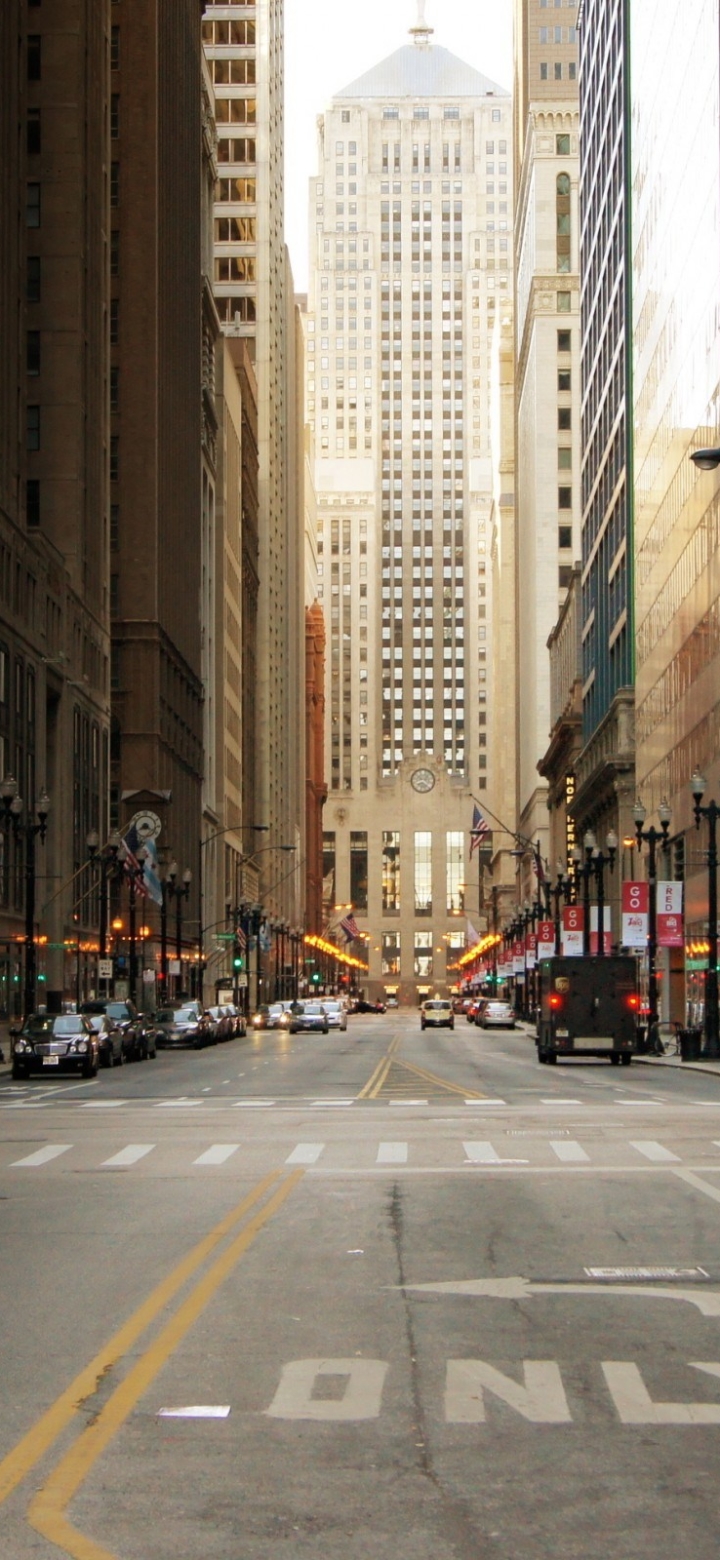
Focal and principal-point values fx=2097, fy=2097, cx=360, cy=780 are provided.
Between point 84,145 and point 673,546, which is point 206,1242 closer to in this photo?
point 673,546

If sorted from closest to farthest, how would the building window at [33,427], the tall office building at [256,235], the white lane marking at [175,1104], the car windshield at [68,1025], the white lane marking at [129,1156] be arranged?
the white lane marking at [129,1156] < the white lane marking at [175,1104] < the car windshield at [68,1025] < the building window at [33,427] < the tall office building at [256,235]

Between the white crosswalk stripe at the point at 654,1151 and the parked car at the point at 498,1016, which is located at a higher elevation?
the white crosswalk stripe at the point at 654,1151

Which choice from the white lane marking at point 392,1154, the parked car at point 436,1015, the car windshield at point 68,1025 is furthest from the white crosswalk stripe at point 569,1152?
the parked car at point 436,1015

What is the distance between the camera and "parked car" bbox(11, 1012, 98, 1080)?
44656 mm

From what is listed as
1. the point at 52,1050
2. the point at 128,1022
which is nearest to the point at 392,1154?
the point at 52,1050

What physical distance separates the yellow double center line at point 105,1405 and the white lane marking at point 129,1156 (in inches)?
275

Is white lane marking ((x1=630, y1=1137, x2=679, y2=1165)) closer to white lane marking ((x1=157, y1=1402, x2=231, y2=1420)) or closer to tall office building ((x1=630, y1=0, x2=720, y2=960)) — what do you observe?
white lane marking ((x1=157, y1=1402, x2=231, y2=1420))

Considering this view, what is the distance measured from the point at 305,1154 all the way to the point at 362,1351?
12252 mm

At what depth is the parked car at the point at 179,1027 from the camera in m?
72.1

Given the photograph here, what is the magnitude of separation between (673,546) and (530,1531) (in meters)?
78.8

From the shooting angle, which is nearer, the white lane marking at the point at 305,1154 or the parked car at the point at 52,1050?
the white lane marking at the point at 305,1154

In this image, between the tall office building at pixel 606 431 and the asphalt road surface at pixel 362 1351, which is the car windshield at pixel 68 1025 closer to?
the asphalt road surface at pixel 362 1351

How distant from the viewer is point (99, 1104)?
112 ft

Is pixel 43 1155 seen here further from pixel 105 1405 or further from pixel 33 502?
pixel 33 502
